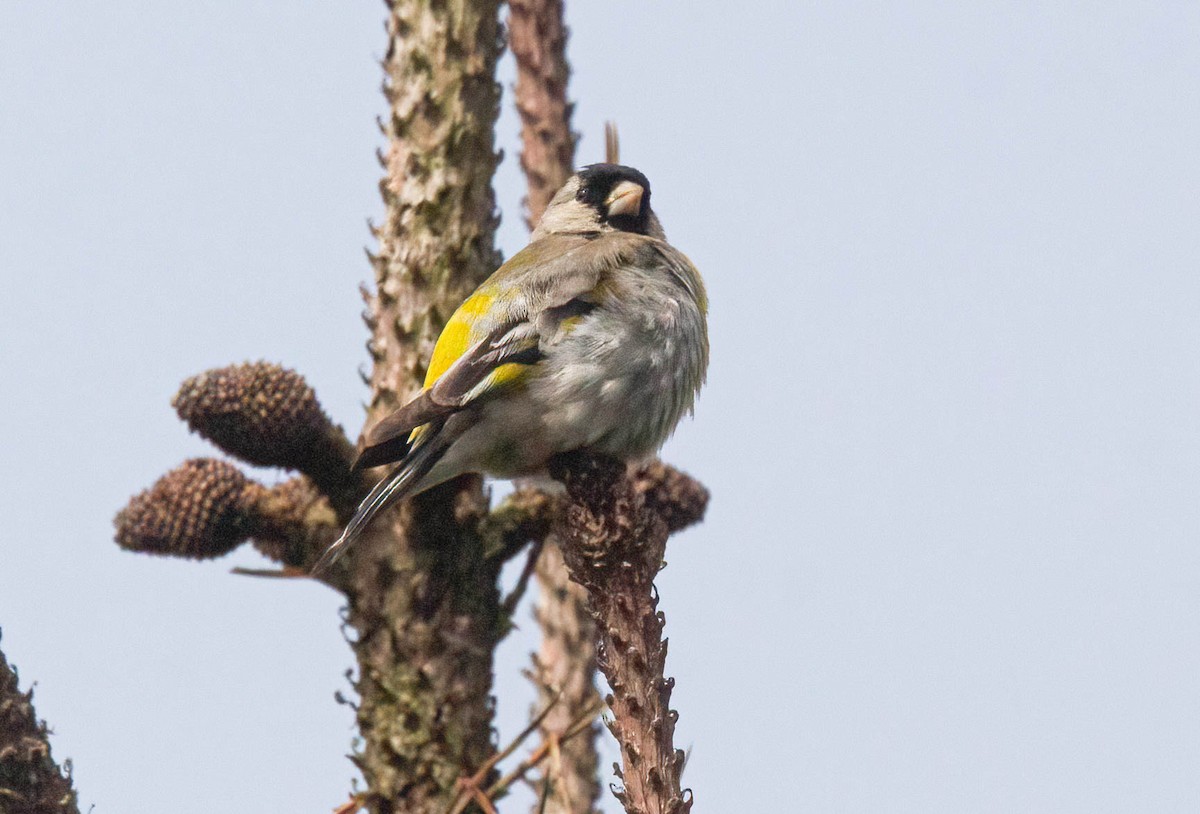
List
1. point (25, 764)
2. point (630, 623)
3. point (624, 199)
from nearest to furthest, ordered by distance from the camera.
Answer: point (25, 764), point (630, 623), point (624, 199)

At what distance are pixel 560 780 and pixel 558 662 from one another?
177cm

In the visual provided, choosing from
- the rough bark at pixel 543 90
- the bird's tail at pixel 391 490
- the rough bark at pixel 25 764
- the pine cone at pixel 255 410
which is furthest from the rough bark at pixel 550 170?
the rough bark at pixel 25 764

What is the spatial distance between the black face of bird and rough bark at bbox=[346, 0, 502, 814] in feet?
3.61

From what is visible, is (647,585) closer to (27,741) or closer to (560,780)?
(560,780)

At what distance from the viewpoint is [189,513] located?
13.9ft

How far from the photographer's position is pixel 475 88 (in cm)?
492

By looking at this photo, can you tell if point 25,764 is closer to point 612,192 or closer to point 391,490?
point 391,490

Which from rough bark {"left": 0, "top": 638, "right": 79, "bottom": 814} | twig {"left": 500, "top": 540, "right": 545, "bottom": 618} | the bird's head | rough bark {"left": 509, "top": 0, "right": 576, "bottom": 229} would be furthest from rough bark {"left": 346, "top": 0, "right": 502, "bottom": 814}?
rough bark {"left": 0, "top": 638, "right": 79, "bottom": 814}

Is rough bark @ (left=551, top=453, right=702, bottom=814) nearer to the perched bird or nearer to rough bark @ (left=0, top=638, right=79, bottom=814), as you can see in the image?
the perched bird

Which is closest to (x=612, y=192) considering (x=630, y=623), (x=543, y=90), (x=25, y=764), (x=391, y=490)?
(x=543, y=90)

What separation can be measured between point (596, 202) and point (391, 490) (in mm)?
2291

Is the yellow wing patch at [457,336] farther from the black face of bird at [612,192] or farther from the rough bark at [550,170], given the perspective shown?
the black face of bird at [612,192]

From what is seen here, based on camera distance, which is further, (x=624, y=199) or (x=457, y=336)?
(x=624, y=199)

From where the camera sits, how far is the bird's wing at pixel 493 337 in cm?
425
